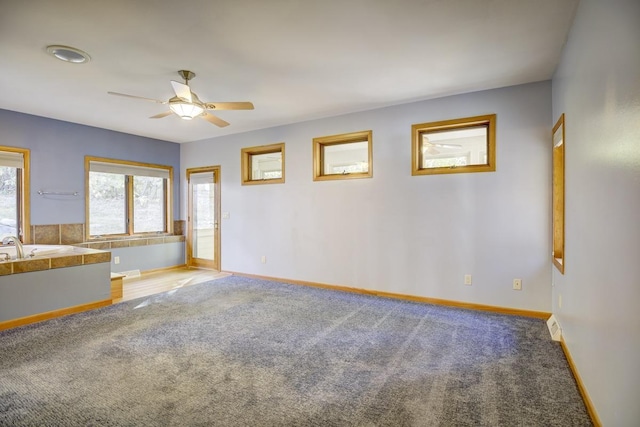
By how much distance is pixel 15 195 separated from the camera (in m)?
A: 4.70

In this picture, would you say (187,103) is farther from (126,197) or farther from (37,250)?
(126,197)

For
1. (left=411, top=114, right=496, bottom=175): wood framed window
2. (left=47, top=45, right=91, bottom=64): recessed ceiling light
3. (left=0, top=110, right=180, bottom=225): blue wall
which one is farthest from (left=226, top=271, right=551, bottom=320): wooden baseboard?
(left=47, top=45, right=91, bottom=64): recessed ceiling light

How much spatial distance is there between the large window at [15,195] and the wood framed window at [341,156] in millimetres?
4100

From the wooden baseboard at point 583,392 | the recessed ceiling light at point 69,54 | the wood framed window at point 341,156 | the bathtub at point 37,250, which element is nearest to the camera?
the wooden baseboard at point 583,392

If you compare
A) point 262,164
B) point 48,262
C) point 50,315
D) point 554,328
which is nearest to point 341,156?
point 262,164

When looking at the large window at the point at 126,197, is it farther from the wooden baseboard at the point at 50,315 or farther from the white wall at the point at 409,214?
the wooden baseboard at the point at 50,315

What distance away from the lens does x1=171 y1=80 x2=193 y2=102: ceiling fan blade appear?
118 inches

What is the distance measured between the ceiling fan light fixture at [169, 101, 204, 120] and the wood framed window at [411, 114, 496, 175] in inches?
103

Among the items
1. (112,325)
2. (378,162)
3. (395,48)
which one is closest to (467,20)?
(395,48)

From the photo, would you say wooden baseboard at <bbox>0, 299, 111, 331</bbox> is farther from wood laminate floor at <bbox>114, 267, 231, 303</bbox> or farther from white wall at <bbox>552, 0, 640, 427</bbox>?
white wall at <bbox>552, 0, 640, 427</bbox>

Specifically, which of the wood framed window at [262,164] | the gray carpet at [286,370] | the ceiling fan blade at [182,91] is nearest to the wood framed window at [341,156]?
the wood framed window at [262,164]

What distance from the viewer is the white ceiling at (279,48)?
90.2 inches

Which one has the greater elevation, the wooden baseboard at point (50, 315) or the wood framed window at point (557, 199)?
the wood framed window at point (557, 199)

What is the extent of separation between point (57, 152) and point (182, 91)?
3338mm
